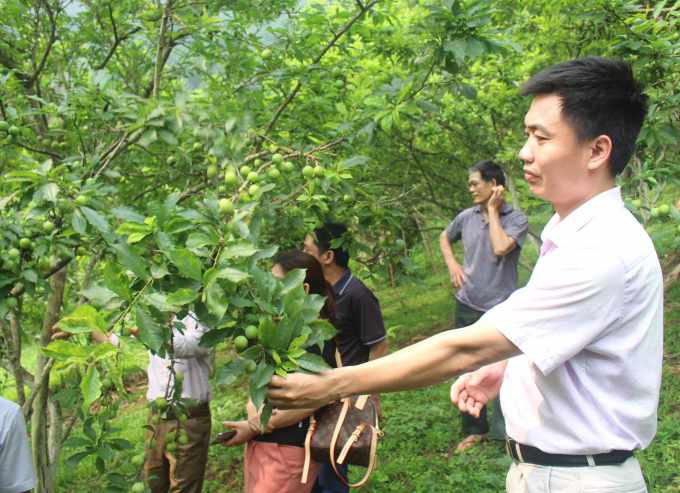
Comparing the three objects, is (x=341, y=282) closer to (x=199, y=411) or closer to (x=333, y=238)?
(x=333, y=238)

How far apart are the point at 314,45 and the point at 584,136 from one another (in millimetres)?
1909

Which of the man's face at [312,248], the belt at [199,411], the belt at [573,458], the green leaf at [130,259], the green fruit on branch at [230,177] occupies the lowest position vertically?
the belt at [199,411]

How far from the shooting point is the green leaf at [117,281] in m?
1.21

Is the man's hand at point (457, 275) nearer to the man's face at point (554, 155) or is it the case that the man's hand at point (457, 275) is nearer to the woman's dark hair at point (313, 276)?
the woman's dark hair at point (313, 276)

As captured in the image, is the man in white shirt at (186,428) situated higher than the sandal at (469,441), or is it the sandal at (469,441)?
the man in white shirt at (186,428)

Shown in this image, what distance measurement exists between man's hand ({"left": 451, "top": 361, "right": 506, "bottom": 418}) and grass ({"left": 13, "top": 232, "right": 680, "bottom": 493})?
1.28 meters

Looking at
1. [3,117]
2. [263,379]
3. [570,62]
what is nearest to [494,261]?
[570,62]

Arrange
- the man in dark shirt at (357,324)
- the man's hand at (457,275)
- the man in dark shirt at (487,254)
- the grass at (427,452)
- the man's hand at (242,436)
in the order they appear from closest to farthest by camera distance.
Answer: the man's hand at (242,436)
the man in dark shirt at (357,324)
the grass at (427,452)
the man in dark shirt at (487,254)
the man's hand at (457,275)

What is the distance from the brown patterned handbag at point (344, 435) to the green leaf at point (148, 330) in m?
1.03

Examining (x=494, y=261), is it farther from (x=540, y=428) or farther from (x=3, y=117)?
(x=3, y=117)

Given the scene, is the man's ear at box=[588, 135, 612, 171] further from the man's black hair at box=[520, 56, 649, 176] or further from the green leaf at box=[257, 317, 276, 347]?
the green leaf at box=[257, 317, 276, 347]

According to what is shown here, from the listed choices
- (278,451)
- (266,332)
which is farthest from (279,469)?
(266,332)

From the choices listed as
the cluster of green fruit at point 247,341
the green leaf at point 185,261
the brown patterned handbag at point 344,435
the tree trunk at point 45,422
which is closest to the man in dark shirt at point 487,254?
the brown patterned handbag at point 344,435

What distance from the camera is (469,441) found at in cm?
362
